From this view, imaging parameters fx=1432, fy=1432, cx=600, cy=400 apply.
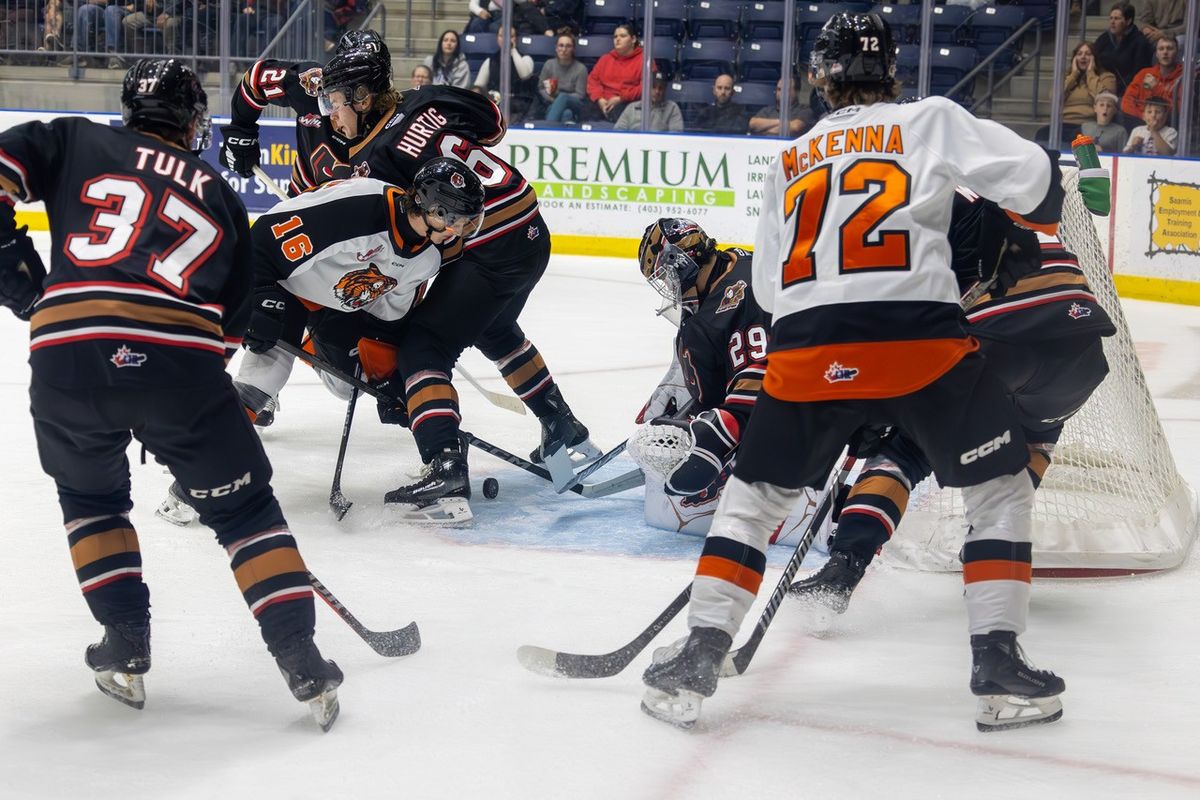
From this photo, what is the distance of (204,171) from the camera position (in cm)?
213

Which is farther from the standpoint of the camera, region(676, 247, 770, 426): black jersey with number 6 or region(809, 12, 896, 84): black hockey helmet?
region(676, 247, 770, 426): black jersey with number 6

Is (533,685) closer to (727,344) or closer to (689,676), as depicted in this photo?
(689,676)

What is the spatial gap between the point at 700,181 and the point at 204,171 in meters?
6.55

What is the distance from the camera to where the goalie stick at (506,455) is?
3518 millimetres

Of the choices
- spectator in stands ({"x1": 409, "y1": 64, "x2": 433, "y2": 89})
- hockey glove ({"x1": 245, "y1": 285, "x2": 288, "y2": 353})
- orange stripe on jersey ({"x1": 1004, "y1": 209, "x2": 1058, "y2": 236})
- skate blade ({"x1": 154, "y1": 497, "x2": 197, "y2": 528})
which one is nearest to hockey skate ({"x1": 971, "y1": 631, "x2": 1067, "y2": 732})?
orange stripe on jersey ({"x1": 1004, "y1": 209, "x2": 1058, "y2": 236})

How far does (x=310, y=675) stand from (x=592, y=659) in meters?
0.50

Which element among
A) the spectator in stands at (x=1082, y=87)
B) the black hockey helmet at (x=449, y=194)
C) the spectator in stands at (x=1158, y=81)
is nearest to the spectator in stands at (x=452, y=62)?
the spectator in stands at (x=1082, y=87)

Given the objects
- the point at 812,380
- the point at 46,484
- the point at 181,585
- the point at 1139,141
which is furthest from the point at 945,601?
the point at 1139,141

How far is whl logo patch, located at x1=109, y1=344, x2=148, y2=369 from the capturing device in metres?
2.03

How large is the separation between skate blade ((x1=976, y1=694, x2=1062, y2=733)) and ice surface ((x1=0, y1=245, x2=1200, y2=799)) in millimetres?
24

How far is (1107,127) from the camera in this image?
25.0 feet

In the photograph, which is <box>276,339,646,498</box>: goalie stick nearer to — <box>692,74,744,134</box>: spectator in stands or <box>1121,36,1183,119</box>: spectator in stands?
<box>1121,36,1183,119</box>: spectator in stands

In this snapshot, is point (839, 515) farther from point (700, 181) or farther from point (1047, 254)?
point (700, 181)

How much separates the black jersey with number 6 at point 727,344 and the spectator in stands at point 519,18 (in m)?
6.17
